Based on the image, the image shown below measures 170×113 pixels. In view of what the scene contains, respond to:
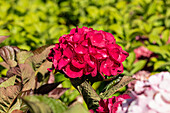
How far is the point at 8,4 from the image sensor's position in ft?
10.2

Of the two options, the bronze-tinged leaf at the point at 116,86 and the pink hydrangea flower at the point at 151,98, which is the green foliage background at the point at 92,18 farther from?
the pink hydrangea flower at the point at 151,98

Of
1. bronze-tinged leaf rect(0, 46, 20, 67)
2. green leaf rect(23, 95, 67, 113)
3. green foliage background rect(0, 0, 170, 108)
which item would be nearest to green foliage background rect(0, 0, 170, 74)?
green foliage background rect(0, 0, 170, 108)

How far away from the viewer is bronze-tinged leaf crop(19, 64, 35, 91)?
113 centimetres

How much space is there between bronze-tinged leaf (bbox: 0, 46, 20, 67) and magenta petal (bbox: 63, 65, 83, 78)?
0.44m

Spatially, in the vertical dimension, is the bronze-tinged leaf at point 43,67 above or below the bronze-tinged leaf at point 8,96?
above

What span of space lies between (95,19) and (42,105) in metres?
2.41

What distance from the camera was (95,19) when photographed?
2.98 m

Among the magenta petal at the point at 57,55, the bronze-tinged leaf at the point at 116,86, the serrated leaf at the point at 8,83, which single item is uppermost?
the magenta petal at the point at 57,55

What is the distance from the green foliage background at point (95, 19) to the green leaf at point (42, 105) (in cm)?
149

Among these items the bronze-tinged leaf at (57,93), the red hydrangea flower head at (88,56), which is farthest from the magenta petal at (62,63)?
the bronze-tinged leaf at (57,93)

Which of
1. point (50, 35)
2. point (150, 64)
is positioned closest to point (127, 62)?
point (150, 64)

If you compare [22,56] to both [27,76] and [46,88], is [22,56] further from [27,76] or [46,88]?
[46,88]

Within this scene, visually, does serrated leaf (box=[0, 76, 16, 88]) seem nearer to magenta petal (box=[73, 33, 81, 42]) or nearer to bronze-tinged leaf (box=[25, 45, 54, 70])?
bronze-tinged leaf (box=[25, 45, 54, 70])

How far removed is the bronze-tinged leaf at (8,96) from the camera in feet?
3.46
